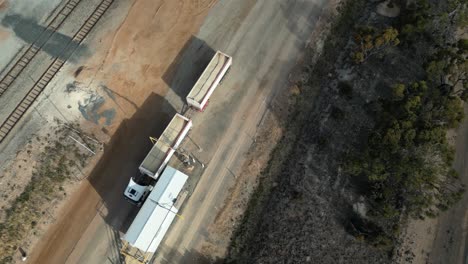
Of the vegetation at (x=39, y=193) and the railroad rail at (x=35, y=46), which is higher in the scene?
the railroad rail at (x=35, y=46)

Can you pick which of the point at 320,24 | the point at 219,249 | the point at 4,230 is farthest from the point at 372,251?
the point at 4,230

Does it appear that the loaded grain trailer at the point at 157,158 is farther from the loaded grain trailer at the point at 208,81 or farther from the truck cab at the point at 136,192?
the loaded grain trailer at the point at 208,81

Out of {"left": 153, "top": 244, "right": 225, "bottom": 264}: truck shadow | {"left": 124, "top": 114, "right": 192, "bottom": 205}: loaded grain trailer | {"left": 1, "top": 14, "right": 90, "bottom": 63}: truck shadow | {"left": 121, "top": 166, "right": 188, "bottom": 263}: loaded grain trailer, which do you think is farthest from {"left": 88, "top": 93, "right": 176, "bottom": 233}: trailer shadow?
{"left": 1, "top": 14, "right": 90, "bottom": 63}: truck shadow

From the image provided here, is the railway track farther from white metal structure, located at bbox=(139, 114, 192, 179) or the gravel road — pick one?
white metal structure, located at bbox=(139, 114, 192, 179)

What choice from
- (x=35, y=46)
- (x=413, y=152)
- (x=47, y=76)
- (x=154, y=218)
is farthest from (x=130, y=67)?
(x=413, y=152)

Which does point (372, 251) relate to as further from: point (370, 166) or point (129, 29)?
point (129, 29)

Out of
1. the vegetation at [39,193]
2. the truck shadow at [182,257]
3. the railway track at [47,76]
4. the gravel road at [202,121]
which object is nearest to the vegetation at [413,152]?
the gravel road at [202,121]
